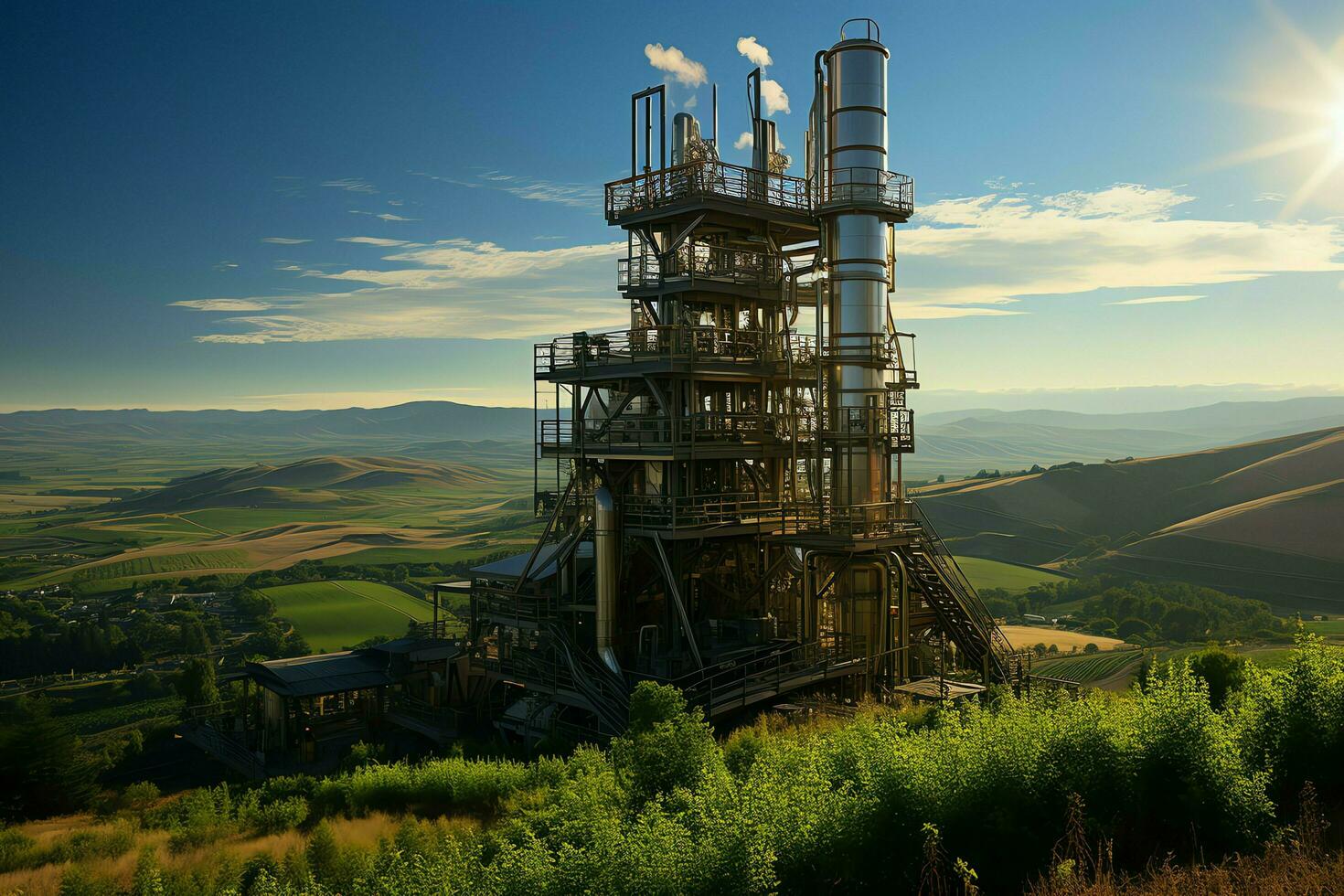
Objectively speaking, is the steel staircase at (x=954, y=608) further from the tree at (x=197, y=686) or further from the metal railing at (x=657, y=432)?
the tree at (x=197, y=686)

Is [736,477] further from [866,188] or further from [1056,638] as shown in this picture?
[1056,638]

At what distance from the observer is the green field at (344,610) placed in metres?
113

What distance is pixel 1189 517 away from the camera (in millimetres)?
158750

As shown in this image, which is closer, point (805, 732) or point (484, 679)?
point (805, 732)

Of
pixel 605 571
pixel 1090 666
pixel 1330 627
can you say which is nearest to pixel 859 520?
pixel 605 571

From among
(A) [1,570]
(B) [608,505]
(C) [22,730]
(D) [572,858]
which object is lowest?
(A) [1,570]

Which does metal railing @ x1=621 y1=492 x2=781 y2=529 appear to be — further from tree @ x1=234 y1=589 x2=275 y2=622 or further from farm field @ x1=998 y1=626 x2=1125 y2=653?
tree @ x1=234 y1=589 x2=275 y2=622

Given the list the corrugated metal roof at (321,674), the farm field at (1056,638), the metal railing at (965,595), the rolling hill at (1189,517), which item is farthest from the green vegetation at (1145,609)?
the corrugated metal roof at (321,674)

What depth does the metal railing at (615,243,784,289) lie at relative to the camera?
35.9 meters

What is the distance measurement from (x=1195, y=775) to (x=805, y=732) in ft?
34.6

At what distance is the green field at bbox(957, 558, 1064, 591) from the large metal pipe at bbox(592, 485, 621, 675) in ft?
315

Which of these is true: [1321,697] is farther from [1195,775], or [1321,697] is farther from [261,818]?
[261,818]

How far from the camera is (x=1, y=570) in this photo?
609 ft

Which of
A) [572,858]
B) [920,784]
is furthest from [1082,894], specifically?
[572,858]
